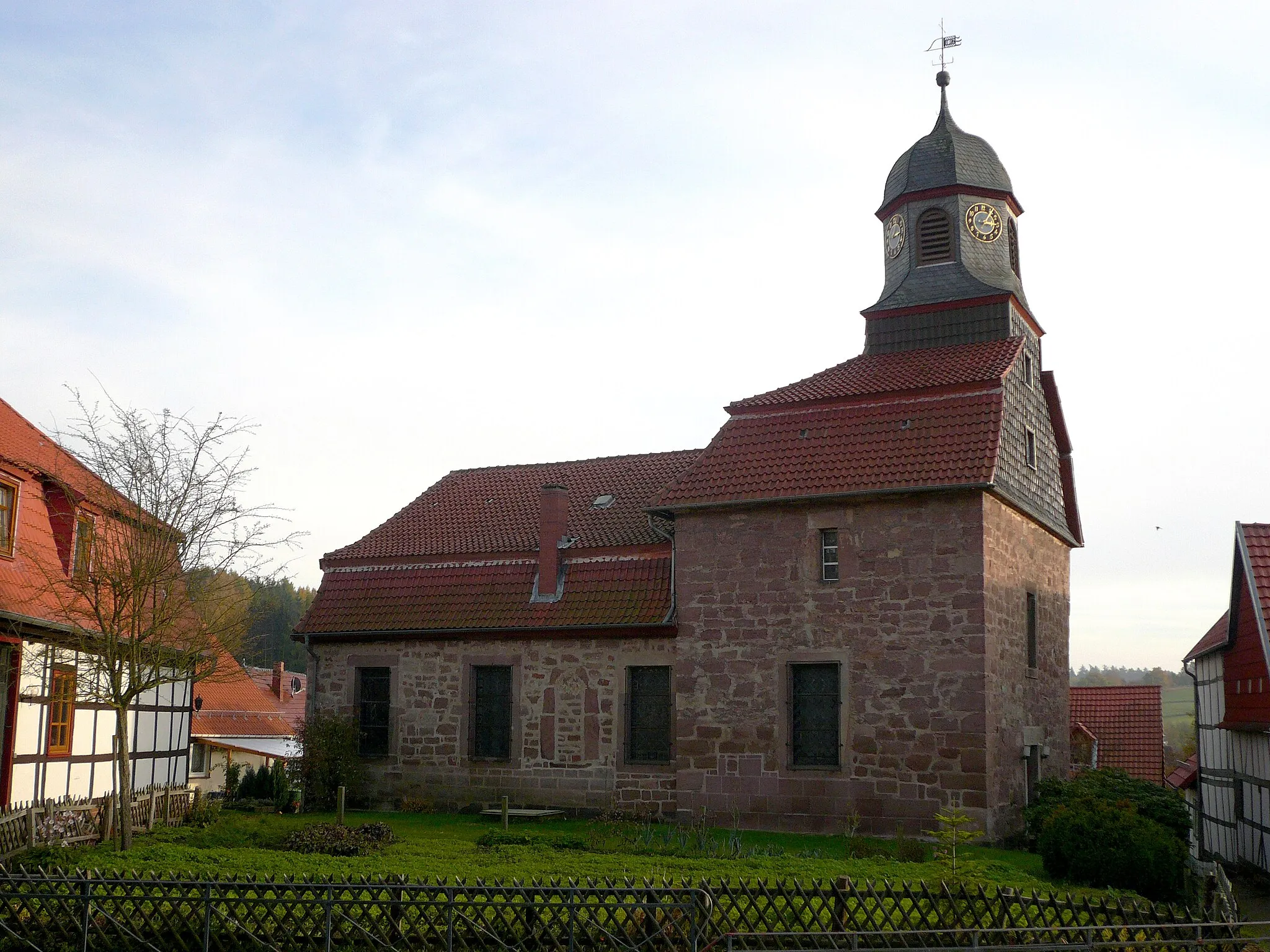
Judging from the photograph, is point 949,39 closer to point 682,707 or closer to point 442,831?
point 682,707

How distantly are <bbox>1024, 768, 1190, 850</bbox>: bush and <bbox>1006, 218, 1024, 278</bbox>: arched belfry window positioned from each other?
10.9 metres

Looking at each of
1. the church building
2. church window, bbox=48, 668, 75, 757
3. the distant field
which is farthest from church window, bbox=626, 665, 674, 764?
the distant field

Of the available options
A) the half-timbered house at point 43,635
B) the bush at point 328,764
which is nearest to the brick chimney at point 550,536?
the bush at point 328,764

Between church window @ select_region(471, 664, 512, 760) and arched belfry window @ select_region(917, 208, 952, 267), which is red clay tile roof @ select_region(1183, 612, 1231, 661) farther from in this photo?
church window @ select_region(471, 664, 512, 760)

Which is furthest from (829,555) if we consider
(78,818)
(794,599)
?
(78,818)

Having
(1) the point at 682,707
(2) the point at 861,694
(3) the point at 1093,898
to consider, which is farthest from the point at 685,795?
(3) the point at 1093,898

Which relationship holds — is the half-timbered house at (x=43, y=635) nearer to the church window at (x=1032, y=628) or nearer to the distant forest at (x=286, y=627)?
the church window at (x=1032, y=628)

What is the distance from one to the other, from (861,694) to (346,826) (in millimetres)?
8588

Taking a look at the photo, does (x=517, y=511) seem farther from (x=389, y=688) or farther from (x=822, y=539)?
(x=822, y=539)

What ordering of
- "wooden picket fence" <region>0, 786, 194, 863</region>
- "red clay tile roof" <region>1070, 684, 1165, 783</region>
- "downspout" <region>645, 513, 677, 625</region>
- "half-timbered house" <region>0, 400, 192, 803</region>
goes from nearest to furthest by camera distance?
"wooden picket fence" <region>0, 786, 194, 863</region> → "half-timbered house" <region>0, 400, 192, 803</region> → "downspout" <region>645, 513, 677, 625</region> → "red clay tile roof" <region>1070, 684, 1165, 783</region>

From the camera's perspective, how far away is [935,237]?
25.2m

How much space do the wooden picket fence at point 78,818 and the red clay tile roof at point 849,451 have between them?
9807 mm

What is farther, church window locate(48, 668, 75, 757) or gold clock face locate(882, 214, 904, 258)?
gold clock face locate(882, 214, 904, 258)

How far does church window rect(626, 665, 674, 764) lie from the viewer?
2242 centimetres
